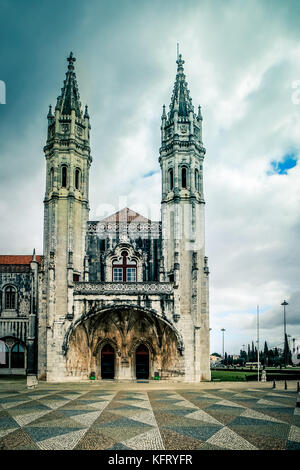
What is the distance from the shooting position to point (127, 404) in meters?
19.3

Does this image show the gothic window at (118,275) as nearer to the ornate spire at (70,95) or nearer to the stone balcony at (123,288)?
the stone balcony at (123,288)

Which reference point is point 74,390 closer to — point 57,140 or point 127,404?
point 127,404

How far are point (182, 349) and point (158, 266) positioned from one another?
7.07 m

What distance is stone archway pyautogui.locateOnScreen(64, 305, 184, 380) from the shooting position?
105 ft

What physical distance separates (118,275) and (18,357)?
12626 mm

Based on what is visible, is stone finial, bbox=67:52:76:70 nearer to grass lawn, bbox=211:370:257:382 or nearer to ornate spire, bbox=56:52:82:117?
ornate spire, bbox=56:52:82:117

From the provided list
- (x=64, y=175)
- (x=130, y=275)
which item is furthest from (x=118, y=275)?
(x=64, y=175)

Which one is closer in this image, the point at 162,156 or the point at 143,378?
the point at 143,378

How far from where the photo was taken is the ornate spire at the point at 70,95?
36.6 metres

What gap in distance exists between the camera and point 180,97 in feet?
125

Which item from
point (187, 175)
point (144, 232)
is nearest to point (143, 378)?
point (144, 232)

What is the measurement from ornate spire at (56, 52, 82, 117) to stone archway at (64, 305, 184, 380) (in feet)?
57.8

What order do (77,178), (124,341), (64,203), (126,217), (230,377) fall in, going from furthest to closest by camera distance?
1. (126,217)
2. (230,377)
3. (77,178)
4. (64,203)
5. (124,341)

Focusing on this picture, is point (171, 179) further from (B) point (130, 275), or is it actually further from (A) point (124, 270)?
(B) point (130, 275)
